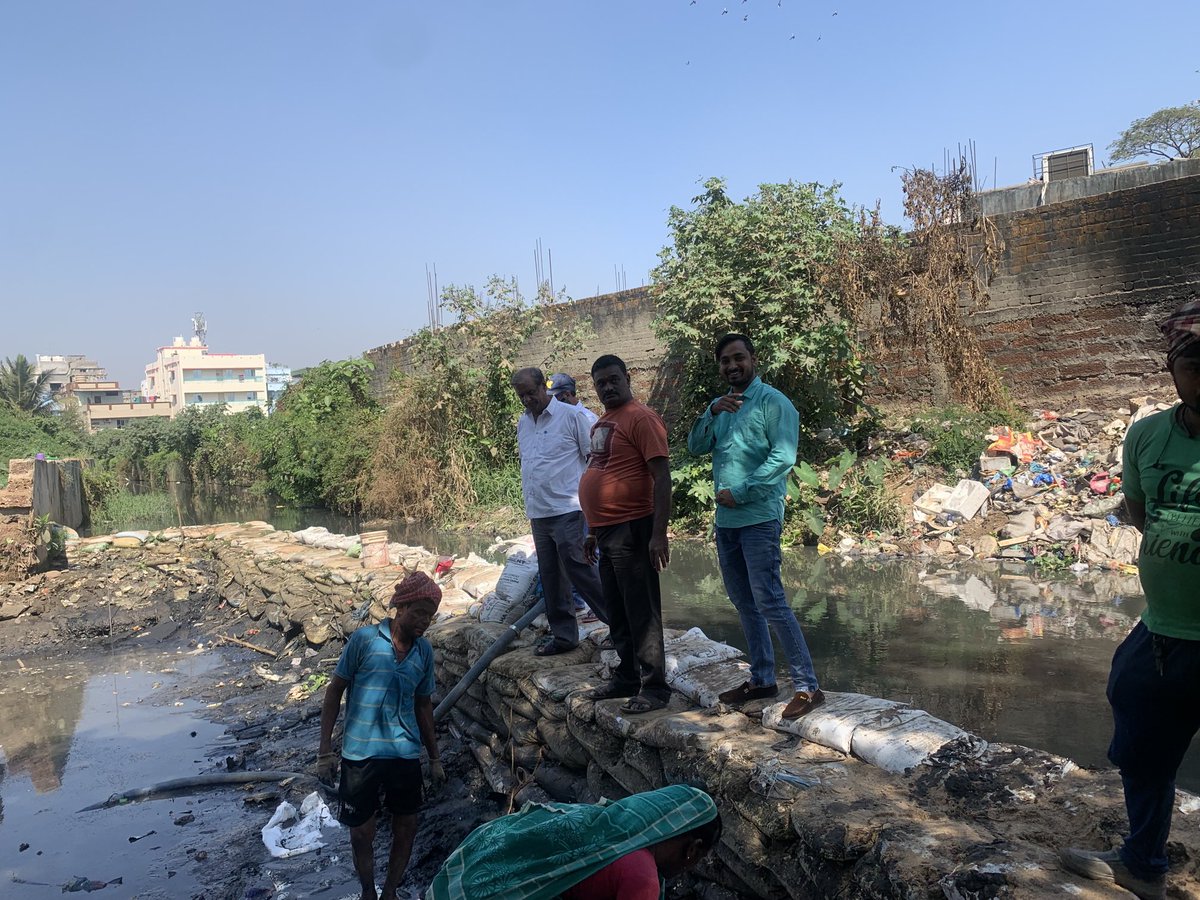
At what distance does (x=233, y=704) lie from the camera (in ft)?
23.4

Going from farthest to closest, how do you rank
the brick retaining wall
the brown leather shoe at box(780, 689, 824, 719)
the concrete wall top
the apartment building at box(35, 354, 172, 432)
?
the apartment building at box(35, 354, 172, 432) → the concrete wall top → the brick retaining wall → the brown leather shoe at box(780, 689, 824, 719)

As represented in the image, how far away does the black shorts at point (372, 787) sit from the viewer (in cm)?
349

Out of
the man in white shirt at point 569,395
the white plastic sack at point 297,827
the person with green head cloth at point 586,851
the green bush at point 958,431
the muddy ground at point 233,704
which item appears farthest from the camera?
the green bush at point 958,431

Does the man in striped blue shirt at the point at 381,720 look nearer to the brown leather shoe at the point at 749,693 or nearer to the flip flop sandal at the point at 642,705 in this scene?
the flip flop sandal at the point at 642,705

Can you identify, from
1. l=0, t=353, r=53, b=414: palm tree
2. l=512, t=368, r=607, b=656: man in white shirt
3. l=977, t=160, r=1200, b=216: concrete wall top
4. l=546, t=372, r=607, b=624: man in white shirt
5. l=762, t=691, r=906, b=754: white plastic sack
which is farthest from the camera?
l=0, t=353, r=53, b=414: palm tree

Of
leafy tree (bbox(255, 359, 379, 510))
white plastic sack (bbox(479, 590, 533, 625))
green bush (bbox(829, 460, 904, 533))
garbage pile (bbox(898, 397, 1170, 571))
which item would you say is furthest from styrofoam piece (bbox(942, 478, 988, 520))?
leafy tree (bbox(255, 359, 379, 510))

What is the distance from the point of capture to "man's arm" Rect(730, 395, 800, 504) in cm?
336

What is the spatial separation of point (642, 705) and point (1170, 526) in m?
2.27

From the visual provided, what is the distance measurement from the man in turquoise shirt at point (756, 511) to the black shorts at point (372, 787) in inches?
53.8

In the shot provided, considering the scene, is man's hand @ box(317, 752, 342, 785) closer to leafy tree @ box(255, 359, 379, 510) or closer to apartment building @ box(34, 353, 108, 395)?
leafy tree @ box(255, 359, 379, 510)

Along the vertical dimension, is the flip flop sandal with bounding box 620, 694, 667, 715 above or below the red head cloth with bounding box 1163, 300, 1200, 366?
Answer: below

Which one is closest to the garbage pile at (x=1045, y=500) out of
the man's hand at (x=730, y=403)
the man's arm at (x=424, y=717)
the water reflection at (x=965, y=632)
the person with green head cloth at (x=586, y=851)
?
the water reflection at (x=965, y=632)

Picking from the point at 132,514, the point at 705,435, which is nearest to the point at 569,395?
the point at 705,435

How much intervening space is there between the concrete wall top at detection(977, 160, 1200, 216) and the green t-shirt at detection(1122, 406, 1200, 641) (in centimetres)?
1387
